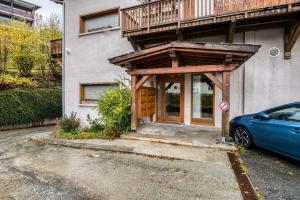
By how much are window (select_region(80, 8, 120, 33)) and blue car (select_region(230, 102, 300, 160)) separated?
7331 mm

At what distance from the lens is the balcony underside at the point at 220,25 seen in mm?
6410

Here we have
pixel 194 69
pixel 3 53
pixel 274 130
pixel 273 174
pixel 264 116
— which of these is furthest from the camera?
pixel 3 53

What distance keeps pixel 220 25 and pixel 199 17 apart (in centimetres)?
84

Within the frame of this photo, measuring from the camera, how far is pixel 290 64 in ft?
23.9

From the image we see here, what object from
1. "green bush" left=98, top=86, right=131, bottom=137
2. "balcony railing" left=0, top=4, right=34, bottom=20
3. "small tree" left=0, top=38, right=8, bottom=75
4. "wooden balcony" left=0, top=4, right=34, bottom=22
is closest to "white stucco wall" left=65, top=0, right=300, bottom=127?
"green bush" left=98, top=86, right=131, bottom=137

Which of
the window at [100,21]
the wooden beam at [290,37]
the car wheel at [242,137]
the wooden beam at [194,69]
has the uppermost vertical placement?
the window at [100,21]

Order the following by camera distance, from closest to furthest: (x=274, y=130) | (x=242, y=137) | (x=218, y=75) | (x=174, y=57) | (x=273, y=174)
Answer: (x=273, y=174) → (x=274, y=130) → (x=242, y=137) → (x=174, y=57) → (x=218, y=75)

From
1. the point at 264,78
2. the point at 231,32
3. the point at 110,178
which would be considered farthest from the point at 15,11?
the point at 110,178

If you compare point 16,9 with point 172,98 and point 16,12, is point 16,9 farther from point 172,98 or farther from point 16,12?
point 172,98

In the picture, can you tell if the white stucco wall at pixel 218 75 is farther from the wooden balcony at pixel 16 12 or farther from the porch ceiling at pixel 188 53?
the wooden balcony at pixel 16 12

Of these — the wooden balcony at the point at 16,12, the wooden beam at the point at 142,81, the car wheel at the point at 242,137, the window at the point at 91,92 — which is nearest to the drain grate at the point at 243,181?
the car wheel at the point at 242,137

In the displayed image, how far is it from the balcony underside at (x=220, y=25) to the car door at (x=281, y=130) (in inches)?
125

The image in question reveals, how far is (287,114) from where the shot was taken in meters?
5.09

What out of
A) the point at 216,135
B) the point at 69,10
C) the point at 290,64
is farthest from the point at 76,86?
the point at 290,64
